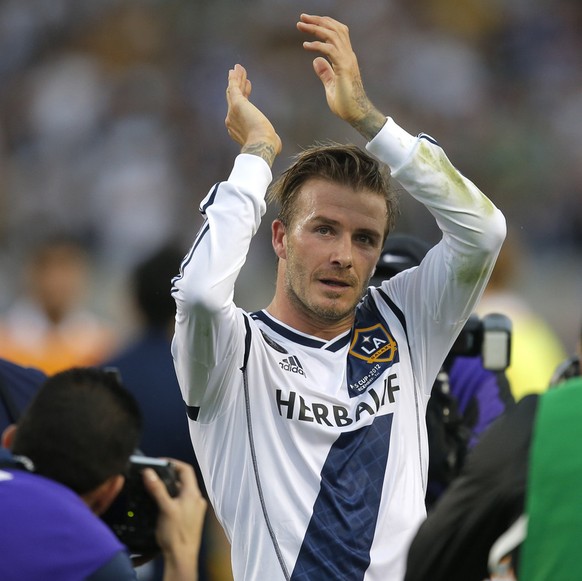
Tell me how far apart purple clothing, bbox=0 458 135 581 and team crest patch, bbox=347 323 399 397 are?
1137 mm

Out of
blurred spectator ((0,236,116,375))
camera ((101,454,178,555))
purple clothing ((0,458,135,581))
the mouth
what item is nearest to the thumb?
the mouth

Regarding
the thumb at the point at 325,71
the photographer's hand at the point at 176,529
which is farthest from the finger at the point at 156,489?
the thumb at the point at 325,71

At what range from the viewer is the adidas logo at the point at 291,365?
319cm

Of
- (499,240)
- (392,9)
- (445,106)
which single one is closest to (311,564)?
(499,240)

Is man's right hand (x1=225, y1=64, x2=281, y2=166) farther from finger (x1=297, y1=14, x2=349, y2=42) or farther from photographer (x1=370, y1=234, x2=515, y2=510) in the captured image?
photographer (x1=370, y1=234, x2=515, y2=510)

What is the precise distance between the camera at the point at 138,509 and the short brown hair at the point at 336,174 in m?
1.05

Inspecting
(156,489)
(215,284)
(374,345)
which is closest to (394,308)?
(374,345)

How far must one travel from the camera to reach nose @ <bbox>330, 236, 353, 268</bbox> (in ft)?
10.6

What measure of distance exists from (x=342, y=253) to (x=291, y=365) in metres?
0.35

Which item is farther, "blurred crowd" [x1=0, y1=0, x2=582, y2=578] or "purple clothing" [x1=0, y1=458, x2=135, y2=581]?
"blurred crowd" [x1=0, y1=0, x2=582, y2=578]

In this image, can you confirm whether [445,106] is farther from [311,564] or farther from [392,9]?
[311,564]

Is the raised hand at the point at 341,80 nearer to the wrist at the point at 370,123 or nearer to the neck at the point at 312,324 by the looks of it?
the wrist at the point at 370,123

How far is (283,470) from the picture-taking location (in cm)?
305

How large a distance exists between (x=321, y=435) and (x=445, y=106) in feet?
26.3
